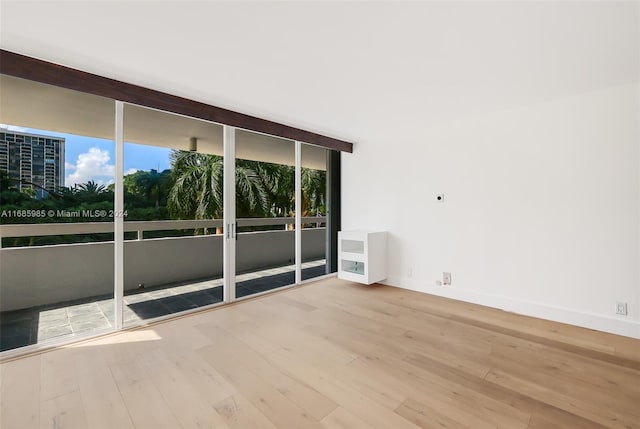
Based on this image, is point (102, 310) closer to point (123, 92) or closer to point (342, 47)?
point (123, 92)

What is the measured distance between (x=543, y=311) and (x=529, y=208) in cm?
117

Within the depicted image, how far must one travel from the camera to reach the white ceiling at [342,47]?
1763 millimetres

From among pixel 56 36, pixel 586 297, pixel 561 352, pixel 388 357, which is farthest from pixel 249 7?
pixel 586 297

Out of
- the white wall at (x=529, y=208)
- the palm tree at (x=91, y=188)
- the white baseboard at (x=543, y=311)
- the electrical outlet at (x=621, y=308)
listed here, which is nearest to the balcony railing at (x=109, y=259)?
the palm tree at (x=91, y=188)

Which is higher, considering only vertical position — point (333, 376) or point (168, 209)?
point (168, 209)

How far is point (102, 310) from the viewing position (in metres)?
3.14

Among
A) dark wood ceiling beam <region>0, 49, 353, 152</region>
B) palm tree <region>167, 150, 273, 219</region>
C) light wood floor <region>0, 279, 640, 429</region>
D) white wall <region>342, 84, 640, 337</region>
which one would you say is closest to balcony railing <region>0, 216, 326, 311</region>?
palm tree <region>167, 150, 273, 219</region>

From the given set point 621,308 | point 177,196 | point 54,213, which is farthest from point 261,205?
point 621,308

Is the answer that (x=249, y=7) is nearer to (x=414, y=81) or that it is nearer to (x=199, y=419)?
(x=414, y=81)

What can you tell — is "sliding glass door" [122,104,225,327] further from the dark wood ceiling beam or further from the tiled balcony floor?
the dark wood ceiling beam

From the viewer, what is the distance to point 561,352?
2.49 metres

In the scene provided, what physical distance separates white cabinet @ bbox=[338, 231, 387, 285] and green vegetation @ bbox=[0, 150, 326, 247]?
896 millimetres

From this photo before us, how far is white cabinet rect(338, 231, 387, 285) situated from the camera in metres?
4.39

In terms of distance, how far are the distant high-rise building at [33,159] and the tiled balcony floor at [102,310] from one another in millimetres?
1269
